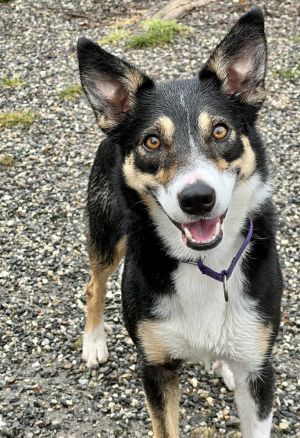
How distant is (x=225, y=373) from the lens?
14.4ft

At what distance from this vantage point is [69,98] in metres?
8.17

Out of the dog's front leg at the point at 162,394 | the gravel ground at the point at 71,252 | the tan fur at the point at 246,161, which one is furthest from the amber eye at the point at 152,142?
the gravel ground at the point at 71,252

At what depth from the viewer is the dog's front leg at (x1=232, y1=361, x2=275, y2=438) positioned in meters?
3.48

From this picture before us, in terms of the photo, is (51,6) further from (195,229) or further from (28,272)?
(195,229)

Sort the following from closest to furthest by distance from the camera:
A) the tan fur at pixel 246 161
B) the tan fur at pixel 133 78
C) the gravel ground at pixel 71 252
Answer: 1. the tan fur at pixel 246 161
2. the tan fur at pixel 133 78
3. the gravel ground at pixel 71 252

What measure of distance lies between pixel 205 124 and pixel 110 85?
628 mm

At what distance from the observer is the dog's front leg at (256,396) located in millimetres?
3480

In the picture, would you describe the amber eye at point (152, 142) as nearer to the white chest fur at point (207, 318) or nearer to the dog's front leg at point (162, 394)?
the white chest fur at point (207, 318)

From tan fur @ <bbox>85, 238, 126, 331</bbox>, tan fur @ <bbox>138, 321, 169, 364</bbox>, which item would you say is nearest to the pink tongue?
tan fur @ <bbox>138, 321, 169, 364</bbox>

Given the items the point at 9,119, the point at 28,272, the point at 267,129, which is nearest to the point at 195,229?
the point at 28,272

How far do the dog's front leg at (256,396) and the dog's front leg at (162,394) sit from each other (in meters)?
0.34

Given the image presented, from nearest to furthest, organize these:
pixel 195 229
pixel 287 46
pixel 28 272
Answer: pixel 195 229 → pixel 28 272 → pixel 287 46

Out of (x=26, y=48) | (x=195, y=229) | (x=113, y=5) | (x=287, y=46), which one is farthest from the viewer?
(x=113, y=5)

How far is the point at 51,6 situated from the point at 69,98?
3601 millimetres
